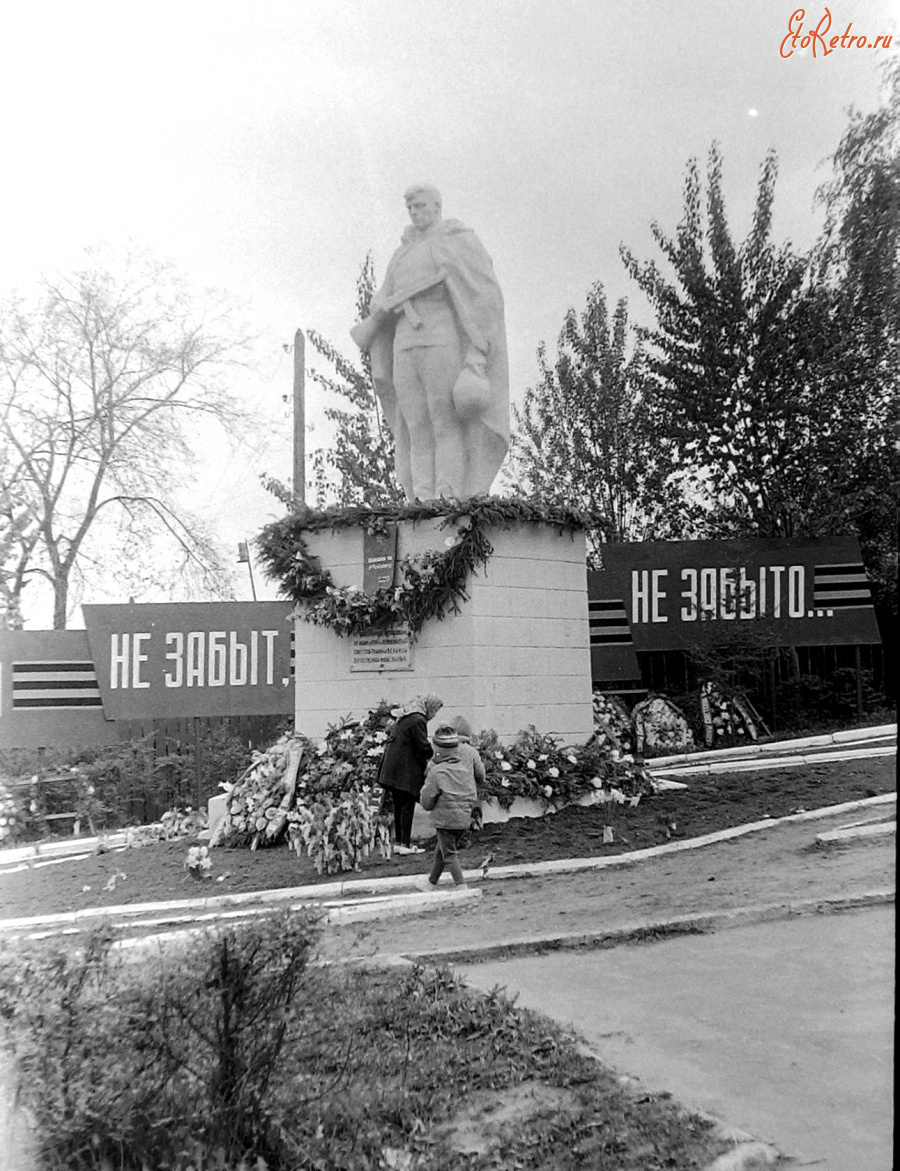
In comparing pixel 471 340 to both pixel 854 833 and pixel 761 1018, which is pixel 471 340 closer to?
pixel 854 833

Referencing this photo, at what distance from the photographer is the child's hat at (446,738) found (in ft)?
12.3

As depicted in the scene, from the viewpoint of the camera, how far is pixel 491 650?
4.79 m

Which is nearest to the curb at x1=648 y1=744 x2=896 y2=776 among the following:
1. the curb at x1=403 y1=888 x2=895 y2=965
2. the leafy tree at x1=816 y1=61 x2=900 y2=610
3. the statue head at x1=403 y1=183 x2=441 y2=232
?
the leafy tree at x1=816 y1=61 x2=900 y2=610

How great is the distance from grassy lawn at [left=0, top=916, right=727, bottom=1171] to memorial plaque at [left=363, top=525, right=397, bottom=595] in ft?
8.30

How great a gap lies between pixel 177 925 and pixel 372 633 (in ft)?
7.49

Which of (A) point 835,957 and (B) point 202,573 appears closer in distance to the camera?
(A) point 835,957

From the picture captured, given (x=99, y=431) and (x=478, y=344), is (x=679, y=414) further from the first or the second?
(x=99, y=431)

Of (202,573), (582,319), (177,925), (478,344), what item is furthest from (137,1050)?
(478,344)

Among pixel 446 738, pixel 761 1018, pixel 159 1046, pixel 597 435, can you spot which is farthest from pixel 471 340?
pixel 159 1046

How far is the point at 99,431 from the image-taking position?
2.80 metres

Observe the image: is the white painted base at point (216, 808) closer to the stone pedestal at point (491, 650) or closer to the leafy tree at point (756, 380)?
the stone pedestal at point (491, 650)

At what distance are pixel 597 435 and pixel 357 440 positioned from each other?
Result: 3.41 ft

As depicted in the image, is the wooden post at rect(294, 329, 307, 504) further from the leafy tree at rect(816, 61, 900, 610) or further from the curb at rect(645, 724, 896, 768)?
the curb at rect(645, 724, 896, 768)

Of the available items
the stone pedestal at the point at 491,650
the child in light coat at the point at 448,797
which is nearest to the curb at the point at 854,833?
the child in light coat at the point at 448,797
